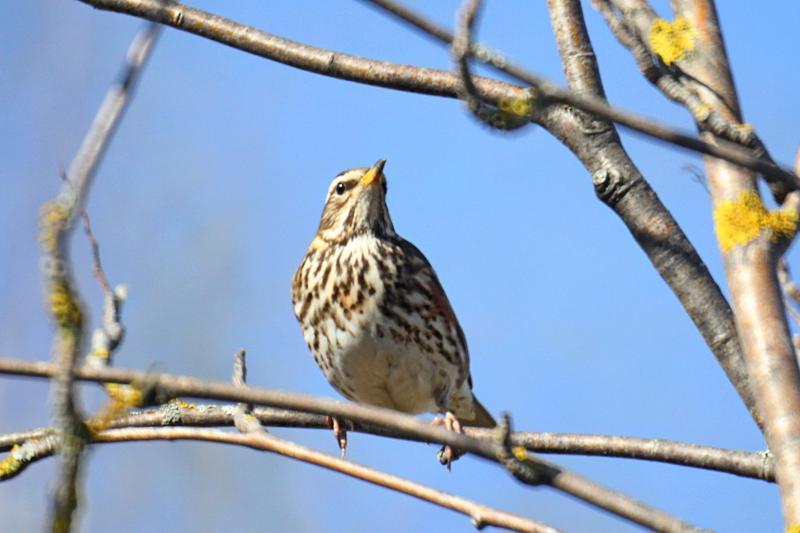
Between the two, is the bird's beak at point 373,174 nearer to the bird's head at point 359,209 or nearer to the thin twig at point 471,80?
the bird's head at point 359,209

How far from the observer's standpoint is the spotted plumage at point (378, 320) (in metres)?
6.27

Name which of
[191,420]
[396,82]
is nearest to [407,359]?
[191,420]

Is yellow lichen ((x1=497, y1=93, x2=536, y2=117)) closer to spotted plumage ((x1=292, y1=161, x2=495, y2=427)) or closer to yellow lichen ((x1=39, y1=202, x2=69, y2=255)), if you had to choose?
yellow lichen ((x1=39, y1=202, x2=69, y2=255))

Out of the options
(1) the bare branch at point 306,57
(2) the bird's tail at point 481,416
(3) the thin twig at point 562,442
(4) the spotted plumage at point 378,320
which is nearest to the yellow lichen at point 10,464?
(3) the thin twig at point 562,442

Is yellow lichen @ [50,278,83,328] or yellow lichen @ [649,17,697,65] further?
yellow lichen @ [649,17,697,65]

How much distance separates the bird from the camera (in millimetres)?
6262

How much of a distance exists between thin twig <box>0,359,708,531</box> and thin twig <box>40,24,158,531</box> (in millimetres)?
83

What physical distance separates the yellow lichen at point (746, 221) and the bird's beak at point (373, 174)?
156 inches

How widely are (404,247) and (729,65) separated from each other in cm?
370

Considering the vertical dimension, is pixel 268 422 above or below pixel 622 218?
below

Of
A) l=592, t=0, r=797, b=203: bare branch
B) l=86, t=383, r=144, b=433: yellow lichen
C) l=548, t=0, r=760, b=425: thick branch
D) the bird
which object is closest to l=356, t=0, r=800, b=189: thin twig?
l=592, t=0, r=797, b=203: bare branch

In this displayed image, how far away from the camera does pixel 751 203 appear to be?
3008mm

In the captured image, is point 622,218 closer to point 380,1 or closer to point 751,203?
point 751,203

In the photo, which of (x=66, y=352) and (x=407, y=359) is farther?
(x=407, y=359)
